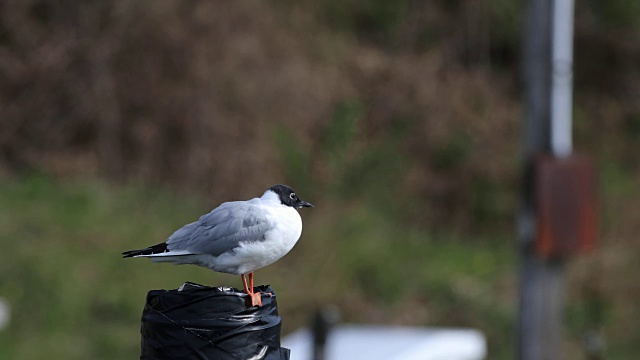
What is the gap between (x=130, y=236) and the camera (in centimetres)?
1030

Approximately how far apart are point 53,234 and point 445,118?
7.99m

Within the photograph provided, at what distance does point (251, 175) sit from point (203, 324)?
33.8 ft

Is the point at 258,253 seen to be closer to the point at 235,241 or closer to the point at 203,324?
the point at 235,241

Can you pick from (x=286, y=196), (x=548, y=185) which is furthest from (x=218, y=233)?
(x=548, y=185)

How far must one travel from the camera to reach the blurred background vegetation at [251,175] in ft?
32.4

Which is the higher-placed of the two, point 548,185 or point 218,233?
point 218,233

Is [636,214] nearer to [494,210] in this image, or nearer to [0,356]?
[494,210]

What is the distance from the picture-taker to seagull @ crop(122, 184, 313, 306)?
2459 mm

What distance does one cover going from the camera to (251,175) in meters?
12.5

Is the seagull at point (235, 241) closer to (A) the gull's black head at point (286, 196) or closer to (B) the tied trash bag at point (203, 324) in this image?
(A) the gull's black head at point (286, 196)

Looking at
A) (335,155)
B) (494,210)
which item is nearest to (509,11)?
(494,210)

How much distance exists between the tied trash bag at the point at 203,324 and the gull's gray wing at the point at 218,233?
0.23m

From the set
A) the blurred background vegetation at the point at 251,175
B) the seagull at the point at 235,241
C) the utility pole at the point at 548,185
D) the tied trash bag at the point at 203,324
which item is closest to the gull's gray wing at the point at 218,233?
the seagull at the point at 235,241

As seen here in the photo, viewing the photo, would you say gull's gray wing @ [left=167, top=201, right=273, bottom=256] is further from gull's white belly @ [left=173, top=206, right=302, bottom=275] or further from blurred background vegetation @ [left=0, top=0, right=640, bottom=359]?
blurred background vegetation @ [left=0, top=0, right=640, bottom=359]
